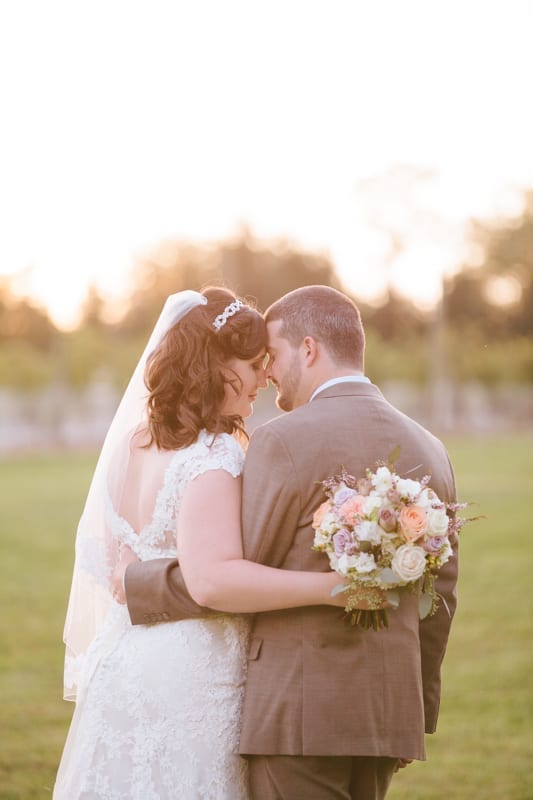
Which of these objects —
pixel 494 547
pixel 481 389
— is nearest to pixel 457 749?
pixel 494 547

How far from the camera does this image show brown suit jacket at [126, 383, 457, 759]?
3309 millimetres

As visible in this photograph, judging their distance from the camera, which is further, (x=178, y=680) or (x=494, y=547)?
(x=494, y=547)

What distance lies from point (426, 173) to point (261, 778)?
60.4 metres

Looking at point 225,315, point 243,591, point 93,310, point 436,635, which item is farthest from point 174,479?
point 93,310

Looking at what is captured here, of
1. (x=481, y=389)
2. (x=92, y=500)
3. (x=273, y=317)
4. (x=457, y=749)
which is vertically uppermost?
(x=273, y=317)

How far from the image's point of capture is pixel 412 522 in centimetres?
307

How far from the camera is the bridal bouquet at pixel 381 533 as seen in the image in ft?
10.1

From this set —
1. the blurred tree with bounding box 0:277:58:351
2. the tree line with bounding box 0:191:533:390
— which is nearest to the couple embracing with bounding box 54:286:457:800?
the tree line with bounding box 0:191:533:390

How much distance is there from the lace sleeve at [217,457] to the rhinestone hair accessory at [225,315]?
1.40 feet

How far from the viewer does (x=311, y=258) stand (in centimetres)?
6353

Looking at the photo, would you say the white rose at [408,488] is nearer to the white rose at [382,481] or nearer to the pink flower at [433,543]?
the white rose at [382,481]

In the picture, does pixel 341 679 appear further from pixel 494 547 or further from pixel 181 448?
pixel 494 547

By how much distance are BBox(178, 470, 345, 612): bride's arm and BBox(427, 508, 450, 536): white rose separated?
340 mm

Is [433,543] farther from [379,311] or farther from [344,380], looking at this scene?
[379,311]
